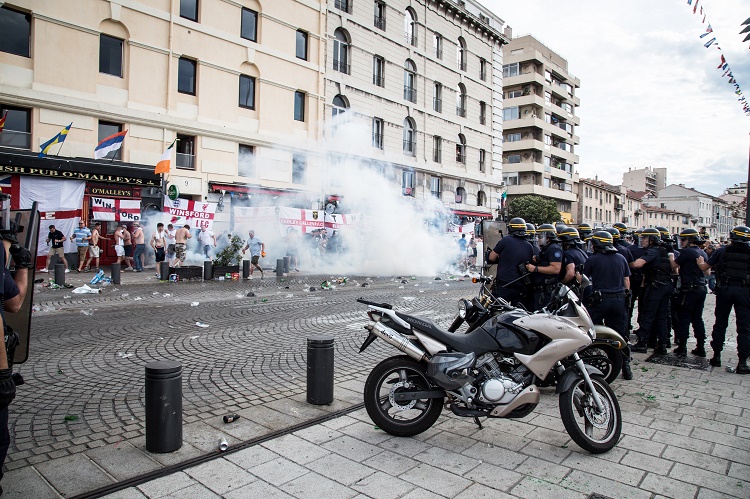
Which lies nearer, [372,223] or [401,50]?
[372,223]

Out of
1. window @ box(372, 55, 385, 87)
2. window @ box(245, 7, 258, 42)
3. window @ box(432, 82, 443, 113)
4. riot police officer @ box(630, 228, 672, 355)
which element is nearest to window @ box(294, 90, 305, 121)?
window @ box(245, 7, 258, 42)

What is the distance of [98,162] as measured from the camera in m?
18.9

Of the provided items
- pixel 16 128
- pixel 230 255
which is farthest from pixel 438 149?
pixel 16 128

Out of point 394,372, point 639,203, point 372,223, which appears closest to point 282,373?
point 394,372

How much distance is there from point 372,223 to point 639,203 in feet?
236

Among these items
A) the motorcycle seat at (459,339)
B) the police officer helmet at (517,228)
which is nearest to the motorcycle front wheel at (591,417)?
the motorcycle seat at (459,339)

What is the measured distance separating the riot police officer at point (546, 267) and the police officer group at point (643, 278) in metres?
0.01

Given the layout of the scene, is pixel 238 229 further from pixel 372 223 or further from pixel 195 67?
pixel 195 67

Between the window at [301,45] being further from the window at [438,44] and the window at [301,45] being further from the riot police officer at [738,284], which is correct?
the riot police officer at [738,284]

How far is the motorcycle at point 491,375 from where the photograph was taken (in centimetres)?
388

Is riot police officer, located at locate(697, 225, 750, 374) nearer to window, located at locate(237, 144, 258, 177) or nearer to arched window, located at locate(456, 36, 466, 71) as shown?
window, located at locate(237, 144, 258, 177)

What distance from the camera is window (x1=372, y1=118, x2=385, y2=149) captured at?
30025 millimetres

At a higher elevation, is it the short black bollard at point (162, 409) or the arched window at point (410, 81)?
the arched window at point (410, 81)

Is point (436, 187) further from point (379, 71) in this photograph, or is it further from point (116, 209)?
point (116, 209)
